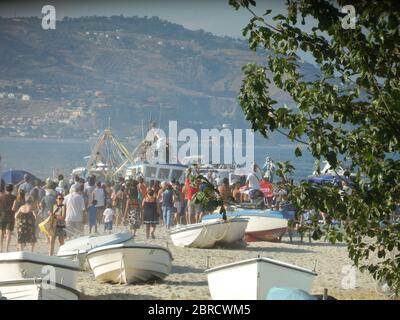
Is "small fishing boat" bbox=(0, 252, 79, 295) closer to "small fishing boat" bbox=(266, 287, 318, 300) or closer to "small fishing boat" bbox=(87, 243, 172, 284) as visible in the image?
"small fishing boat" bbox=(87, 243, 172, 284)

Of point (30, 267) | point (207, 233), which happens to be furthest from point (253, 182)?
point (30, 267)

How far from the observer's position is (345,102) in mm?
8836

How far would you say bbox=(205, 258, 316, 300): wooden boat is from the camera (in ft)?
40.3

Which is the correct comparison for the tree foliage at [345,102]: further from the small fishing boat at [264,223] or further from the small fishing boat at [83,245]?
the small fishing boat at [264,223]

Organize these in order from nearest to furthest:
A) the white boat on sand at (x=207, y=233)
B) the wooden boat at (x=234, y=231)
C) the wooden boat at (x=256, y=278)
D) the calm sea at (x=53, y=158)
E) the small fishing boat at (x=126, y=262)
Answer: the wooden boat at (x=256, y=278)
the small fishing boat at (x=126, y=262)
the white boat on sand at (x=207, y=233)
the wooden boat at (x=234, y=231)
the calm sea at (x=53, y=158)

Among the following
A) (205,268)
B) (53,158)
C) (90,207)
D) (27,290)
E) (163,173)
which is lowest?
(205,268)

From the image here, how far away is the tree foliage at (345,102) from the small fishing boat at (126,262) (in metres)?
5.71

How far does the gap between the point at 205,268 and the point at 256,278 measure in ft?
17.7

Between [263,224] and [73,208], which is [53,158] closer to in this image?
[263,224]

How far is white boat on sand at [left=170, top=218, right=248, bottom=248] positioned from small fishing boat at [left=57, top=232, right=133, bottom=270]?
12.4 feet

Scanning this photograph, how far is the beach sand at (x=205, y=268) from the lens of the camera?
14.4 metres

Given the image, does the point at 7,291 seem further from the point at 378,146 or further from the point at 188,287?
the point at 378,146

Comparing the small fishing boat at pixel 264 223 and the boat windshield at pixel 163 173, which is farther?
the boat windshield at pixel 163 173

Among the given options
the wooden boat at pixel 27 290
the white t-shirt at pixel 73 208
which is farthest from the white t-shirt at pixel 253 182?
the wooden boat at pixel 27 290
